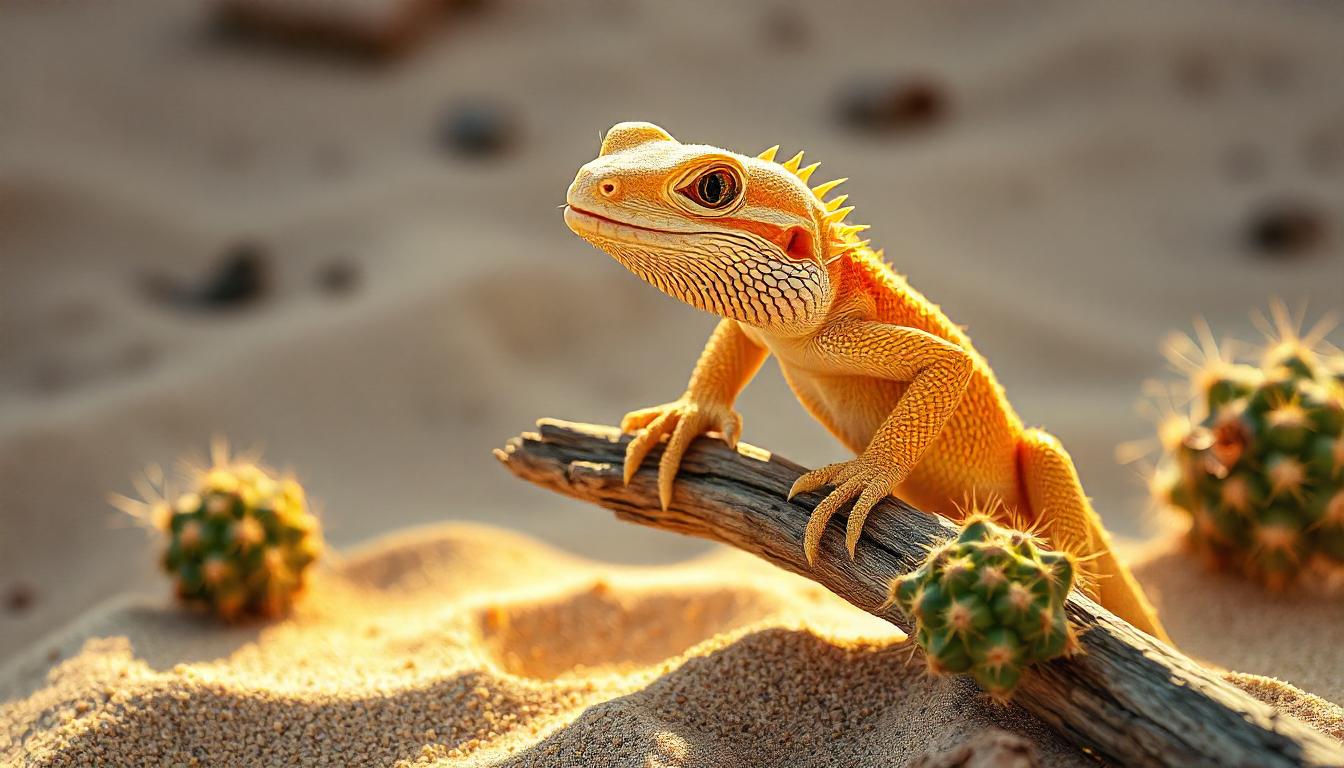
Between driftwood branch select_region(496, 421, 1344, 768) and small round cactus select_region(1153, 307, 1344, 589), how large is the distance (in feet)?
5.64

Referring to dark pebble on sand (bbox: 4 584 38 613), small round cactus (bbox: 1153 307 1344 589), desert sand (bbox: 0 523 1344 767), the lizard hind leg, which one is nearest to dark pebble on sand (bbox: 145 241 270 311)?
dark pebble on sand (bbox: 4 584 38 613)

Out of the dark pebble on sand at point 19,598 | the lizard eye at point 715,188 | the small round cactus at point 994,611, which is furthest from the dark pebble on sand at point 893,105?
the small round cactus at point 994,611

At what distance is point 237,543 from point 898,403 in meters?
2.51

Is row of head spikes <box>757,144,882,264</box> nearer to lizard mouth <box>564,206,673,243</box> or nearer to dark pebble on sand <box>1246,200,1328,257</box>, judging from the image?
lizard mouth <box>564,206,673,243</box>

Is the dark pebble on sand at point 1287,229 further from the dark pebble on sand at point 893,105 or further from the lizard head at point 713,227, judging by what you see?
the lizard head at point 713,227

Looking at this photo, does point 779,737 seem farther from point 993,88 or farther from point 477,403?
point 993,88

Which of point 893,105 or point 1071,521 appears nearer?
point 1071,521

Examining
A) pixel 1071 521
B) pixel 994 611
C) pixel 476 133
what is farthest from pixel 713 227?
pixel 476 133

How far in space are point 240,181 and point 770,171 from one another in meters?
5.81

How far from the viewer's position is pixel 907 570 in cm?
267

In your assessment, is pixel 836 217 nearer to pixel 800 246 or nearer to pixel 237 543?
pixel 800 246

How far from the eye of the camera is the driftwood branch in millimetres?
2205

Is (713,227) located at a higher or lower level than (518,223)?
lower

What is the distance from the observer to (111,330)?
6.34 m
